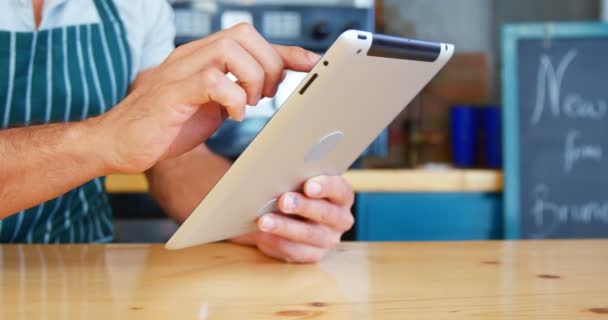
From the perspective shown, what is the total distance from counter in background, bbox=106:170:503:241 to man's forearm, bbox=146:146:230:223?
59cm

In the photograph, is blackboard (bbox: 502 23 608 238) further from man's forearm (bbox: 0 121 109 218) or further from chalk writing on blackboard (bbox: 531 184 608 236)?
man's forearm (bbox: 0 121 109 218)

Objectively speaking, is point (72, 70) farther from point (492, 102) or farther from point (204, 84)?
point (492, 102)

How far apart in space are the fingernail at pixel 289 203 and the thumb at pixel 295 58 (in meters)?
0.14

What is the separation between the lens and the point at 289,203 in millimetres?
797

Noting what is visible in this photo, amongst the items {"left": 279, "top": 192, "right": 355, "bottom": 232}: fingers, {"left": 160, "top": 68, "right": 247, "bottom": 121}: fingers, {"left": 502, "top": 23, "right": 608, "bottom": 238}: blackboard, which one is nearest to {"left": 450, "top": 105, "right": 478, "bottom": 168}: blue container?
{"left": 502, "top": 23, "right": 608, "bottom": 238}: blackboard

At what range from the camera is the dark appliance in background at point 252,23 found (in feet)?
5.93

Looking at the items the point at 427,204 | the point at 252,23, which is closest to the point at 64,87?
the point at 252,23

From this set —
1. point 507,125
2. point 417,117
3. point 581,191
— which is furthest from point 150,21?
point 417,117

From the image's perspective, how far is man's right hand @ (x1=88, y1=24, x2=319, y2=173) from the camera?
66 centimetres

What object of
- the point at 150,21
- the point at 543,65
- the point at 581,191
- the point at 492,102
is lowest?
the point at 581,191

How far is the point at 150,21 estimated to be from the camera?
1217 millimetres

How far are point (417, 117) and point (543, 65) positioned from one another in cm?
61

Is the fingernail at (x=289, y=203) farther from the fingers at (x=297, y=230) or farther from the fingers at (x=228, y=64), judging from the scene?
the fingers at (x=228, y=64)

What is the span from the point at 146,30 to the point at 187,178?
26cm
